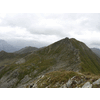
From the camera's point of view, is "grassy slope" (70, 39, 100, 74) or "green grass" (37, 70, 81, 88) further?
"grassy slope" (70, 39, 100, 74)

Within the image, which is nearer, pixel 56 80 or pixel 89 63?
pixel 56 80

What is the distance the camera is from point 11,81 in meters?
68.7

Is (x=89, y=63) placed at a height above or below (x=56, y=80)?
above

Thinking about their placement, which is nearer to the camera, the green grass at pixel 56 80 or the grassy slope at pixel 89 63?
the green grass at pixel 56 80
